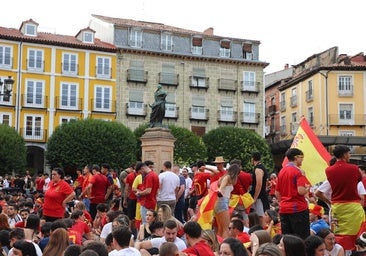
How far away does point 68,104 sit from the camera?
54469mm

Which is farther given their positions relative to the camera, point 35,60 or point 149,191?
point 35,60

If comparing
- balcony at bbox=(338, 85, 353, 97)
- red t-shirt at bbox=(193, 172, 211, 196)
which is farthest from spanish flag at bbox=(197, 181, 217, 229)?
balcony at bbox=(338, 85, 353, 97)

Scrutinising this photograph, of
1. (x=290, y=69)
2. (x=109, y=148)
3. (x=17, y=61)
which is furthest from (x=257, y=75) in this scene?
(x=17, y=61)

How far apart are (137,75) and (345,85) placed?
68.5ft

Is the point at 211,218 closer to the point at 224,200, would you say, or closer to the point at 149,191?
the point at 224,200

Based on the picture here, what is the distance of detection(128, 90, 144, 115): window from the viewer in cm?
5612

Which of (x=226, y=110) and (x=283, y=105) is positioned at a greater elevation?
(x=283, y=105)

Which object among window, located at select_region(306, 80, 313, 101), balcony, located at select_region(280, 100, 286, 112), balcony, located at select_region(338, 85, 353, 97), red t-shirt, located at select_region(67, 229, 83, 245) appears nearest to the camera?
red t-shirt, located at select_region(67, 229, 83, 245)

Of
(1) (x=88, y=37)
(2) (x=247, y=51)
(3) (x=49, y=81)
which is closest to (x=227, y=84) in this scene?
(2) (x=247, y=51)

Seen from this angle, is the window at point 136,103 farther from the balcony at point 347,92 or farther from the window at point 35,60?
the balcony at point 347,92

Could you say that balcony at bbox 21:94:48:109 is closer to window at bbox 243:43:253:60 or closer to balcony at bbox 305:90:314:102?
window at bbox 243:43:253:60

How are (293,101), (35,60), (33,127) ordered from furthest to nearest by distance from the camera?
1. (293,101)
2. (35,60)
3. (33,127)

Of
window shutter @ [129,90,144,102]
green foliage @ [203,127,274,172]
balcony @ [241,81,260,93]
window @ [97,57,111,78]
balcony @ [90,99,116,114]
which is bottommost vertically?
green foliage @ [203,127,274,172]

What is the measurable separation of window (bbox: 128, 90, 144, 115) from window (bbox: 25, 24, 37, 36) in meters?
10.4
